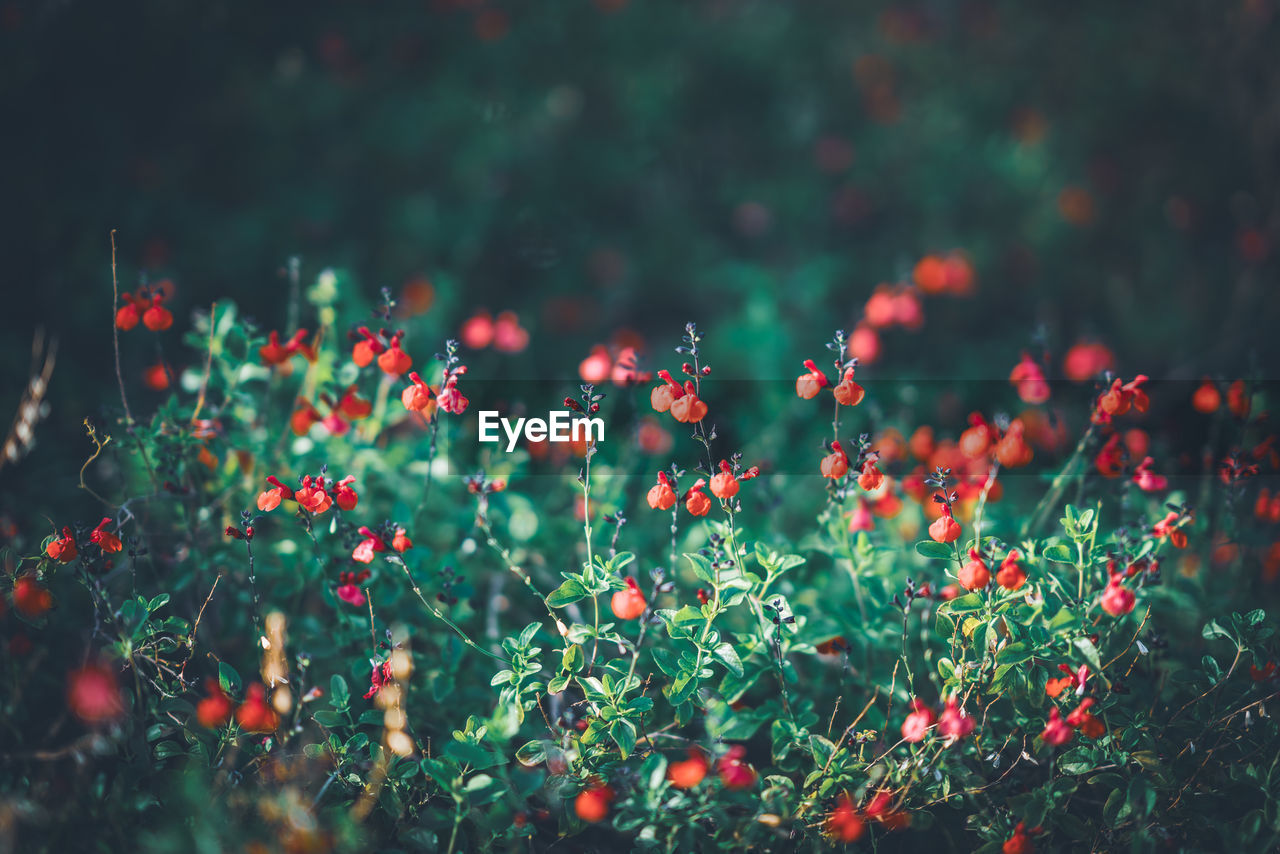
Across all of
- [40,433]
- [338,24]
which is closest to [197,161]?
[338,24]

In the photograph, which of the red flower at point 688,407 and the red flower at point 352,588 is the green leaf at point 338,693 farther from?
the red flower at point 688,407

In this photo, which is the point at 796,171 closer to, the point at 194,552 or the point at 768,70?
the point at 768,70

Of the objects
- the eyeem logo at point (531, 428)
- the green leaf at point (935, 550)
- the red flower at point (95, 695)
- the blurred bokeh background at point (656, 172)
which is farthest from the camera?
the blurred bokeh background at point (656, 172)

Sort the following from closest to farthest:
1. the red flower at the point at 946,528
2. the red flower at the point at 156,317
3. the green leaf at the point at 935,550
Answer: the red flower at the point at 946,528, the green leaf at the point at 935,550, the red flower at the point at 156,317

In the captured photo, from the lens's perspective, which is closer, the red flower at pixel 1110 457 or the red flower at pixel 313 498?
the red flower at pixel 313 498

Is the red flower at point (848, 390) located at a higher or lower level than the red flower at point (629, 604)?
higher

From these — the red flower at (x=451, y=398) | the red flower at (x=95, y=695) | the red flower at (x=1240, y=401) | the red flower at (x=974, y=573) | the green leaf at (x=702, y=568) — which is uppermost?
the red flower at (x=451, y=398)

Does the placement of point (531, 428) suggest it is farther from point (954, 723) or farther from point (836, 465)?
point (954, 723)

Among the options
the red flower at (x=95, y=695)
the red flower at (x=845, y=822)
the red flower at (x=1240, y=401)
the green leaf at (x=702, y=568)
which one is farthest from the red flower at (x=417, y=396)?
the red flower at (x=1240, y=401)
